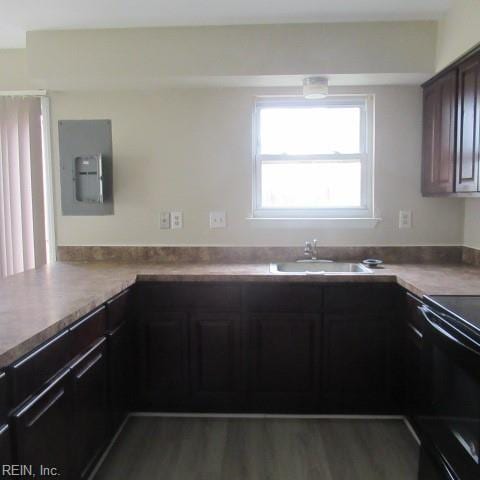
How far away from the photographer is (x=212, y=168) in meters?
2.96

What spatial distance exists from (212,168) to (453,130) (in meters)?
1.44

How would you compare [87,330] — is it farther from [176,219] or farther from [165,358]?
[176,219]

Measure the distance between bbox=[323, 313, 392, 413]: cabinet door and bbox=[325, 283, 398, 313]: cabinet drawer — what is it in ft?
0.15

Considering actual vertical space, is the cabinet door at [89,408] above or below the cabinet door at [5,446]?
below

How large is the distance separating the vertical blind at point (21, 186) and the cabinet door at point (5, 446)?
77.6 inches

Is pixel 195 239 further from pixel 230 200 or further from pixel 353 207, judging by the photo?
pixel 353 207

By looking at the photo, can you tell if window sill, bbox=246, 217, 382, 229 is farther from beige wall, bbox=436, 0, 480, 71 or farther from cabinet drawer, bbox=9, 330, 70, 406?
cabinet drawer, bbox=9, 330, 70, 406

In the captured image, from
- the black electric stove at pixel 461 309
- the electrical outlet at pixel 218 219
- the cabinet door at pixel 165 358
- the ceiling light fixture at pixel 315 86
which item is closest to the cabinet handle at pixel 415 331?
the black electric stove at pixel 461 309

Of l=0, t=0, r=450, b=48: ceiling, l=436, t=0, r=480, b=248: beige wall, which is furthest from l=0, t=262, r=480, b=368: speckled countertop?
l=0, t=0, r=450, b=48: ceiling

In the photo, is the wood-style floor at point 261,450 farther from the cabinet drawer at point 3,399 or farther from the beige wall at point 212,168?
the beige wall at point 212,168

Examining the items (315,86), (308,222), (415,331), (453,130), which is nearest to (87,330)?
(415,331)

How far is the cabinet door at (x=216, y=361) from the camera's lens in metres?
2.47

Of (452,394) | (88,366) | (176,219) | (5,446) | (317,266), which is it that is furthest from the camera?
(176,219)

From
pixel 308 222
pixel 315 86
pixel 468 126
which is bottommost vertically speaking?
pixel 308 222
